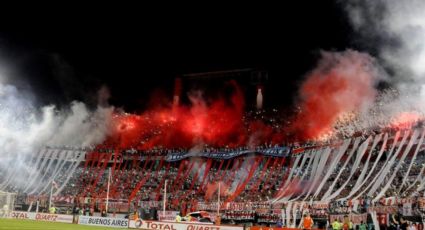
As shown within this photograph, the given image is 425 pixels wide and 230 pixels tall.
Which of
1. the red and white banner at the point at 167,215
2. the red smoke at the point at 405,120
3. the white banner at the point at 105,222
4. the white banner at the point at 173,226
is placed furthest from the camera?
the red and white banner at the point at 167,215

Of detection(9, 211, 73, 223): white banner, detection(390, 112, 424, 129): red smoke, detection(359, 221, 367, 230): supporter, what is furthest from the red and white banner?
detection(390, 112, 424, 129): red smoke

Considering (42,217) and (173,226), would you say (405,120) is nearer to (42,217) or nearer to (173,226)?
(173,226)

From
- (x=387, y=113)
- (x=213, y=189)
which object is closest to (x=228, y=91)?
(x=213, y=189)

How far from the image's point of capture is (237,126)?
270 ft

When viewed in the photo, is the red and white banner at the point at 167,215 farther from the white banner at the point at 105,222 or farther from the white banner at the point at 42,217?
the white banner at the point at 42,217

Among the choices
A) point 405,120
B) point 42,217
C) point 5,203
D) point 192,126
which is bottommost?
point 42,217

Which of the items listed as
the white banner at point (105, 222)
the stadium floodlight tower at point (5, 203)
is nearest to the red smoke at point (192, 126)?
the stadium floodlight tower at point (5, 203)

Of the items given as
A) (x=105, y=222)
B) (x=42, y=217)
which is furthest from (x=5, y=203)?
(x=105, y=222)

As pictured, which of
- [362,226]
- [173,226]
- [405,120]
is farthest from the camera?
[405,120]

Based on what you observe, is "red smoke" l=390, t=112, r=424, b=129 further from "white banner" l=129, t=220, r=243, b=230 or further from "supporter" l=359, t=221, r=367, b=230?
"white banner" l=129, t=220, r=243, b=230

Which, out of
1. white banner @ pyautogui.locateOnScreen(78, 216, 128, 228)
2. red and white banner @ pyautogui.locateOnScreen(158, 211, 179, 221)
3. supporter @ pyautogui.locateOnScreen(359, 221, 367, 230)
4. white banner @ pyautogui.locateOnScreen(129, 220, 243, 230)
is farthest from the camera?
red and white banner @ pyautogui.locateOnScreen(158, 211, 179, 221)

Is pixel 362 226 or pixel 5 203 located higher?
pixel 5 203

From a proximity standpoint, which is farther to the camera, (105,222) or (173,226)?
(105,222)

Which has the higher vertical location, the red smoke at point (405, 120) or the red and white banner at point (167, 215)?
the red smoke at point (405, 120)
